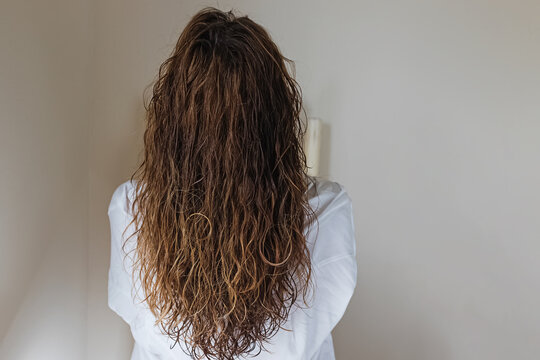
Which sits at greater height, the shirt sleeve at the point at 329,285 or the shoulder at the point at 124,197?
the shoulder at the point at 124,197

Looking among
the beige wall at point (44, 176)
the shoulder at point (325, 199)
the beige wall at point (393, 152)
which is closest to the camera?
the shoulder at point (325, 199)

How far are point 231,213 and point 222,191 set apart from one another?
43 millimetres

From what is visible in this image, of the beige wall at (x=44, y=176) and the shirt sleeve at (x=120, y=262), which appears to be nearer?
the shirt sleeve at (x=120, y=262)

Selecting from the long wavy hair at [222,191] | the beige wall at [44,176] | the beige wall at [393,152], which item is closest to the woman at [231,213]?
the long wavy hair at [222,191]

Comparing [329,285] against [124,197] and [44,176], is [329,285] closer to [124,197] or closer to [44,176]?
[124,197]

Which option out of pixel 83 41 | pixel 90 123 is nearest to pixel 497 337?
pixel 90 123

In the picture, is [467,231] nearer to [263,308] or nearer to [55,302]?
[263,308]

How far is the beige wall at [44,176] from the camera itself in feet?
3.90

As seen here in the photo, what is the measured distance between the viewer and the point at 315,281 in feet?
3.26

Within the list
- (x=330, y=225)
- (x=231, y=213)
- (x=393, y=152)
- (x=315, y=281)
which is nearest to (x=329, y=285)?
(x=315, y=281)

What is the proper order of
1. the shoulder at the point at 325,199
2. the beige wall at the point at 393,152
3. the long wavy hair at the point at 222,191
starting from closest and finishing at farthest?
the long wavy hair at the point at 222,191 < the shoulder at the point at 325,199 < the beige wall at the point at 393,152

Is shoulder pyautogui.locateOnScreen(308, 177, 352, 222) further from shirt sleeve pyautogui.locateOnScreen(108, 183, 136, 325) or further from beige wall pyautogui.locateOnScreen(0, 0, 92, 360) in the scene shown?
beige wall pyautogui.locateOnScreen(0, 0, 92, 360)

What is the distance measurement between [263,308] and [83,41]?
1.11 metres

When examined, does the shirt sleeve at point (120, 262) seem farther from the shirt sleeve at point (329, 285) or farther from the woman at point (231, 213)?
the shirt sleeve at point (329, 285)
